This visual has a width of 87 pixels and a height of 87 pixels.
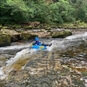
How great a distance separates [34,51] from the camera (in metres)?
17.9

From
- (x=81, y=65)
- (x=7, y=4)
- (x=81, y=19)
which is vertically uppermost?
(x=7, y=4)

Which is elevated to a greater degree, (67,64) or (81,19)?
(67,64)

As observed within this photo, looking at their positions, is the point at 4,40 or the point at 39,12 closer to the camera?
the point at 4,40

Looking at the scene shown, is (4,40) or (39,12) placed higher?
(39,12)

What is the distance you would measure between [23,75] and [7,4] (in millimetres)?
23548

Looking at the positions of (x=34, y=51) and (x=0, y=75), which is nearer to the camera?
(x=0, y=75)

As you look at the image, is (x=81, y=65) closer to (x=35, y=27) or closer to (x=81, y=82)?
(x=81, y=82)

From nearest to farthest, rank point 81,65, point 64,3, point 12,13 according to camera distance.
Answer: point 81,65 < point 12,13 < point 64,3

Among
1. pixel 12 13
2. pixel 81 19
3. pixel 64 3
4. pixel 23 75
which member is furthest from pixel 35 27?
pixel 23 75

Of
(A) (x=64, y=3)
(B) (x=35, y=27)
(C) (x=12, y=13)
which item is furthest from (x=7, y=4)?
(A) (x=64, y=3)

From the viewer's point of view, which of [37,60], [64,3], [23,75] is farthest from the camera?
[64,3]

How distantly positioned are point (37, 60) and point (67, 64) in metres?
2.10

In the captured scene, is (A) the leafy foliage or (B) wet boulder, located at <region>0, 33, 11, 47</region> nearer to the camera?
(B) wet boulder, located at <region>0, 33, 11, 47</region>

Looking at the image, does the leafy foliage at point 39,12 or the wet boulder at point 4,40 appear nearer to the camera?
the wet boulder at point 4,40
